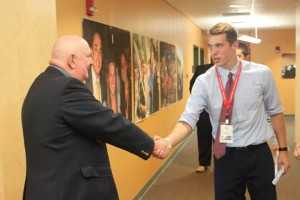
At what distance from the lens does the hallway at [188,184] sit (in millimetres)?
4328

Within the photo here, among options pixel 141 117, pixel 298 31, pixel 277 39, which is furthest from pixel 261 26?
pixel 141 117

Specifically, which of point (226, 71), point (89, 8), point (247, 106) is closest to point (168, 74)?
point (89, 8)

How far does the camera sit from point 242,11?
771 cm

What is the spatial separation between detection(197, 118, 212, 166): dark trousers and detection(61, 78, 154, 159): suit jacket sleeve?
3.69m

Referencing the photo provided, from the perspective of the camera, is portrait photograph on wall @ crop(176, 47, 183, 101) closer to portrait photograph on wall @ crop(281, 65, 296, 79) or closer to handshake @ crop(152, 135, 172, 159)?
handshake @ crop(152, 135, 172, 159)

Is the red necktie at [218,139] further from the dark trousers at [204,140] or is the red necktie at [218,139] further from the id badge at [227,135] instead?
the dark trousers at [204,140]

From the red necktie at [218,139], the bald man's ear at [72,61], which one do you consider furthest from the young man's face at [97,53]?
the bald man's ear at [72,61]

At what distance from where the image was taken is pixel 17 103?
6.07 feet

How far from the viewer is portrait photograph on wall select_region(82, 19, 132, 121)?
297 cm

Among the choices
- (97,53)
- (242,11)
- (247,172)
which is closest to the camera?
(247,172)

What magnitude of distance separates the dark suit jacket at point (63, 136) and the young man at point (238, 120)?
2.36ft

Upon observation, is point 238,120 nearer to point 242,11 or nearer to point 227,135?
point 227,135

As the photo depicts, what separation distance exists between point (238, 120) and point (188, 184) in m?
2.75

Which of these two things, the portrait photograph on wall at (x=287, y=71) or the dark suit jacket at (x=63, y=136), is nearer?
the dark suit jacket at (x=63, y=136)
